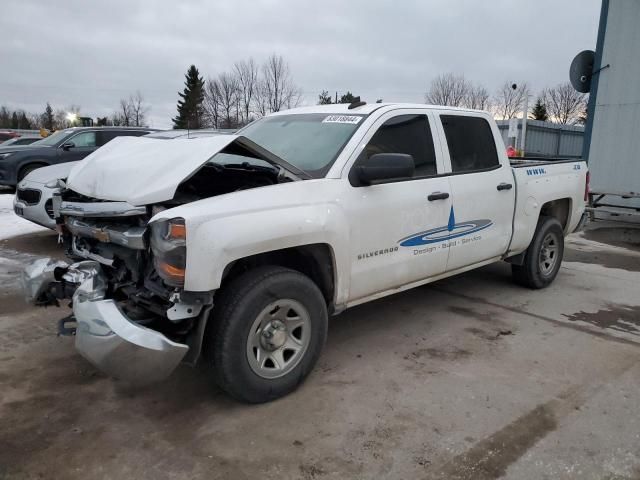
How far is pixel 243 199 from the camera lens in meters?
3.13

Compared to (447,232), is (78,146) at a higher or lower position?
higher

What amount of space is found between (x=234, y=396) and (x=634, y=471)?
224 centimetres

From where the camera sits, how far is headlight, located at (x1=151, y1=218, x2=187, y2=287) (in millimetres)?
2805

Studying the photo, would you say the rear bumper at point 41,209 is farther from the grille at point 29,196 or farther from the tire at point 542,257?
the tire at point 542,257

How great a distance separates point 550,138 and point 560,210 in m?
20.3

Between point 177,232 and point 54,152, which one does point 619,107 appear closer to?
point 177,232

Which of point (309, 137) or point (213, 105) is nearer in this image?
point (309, 137)

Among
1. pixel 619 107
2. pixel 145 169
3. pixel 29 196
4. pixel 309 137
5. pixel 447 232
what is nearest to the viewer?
pixel 145 169

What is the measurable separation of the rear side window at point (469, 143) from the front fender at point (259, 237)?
161 cm

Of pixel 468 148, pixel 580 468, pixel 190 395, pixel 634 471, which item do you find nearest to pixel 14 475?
pixel 190 395

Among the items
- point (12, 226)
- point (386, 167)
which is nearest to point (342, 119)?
point (386, 167)

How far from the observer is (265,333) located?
3.26 meters

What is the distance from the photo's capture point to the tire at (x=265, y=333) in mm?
3043

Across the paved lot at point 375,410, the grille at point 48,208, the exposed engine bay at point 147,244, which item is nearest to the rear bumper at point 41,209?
the grille at point 48,208
